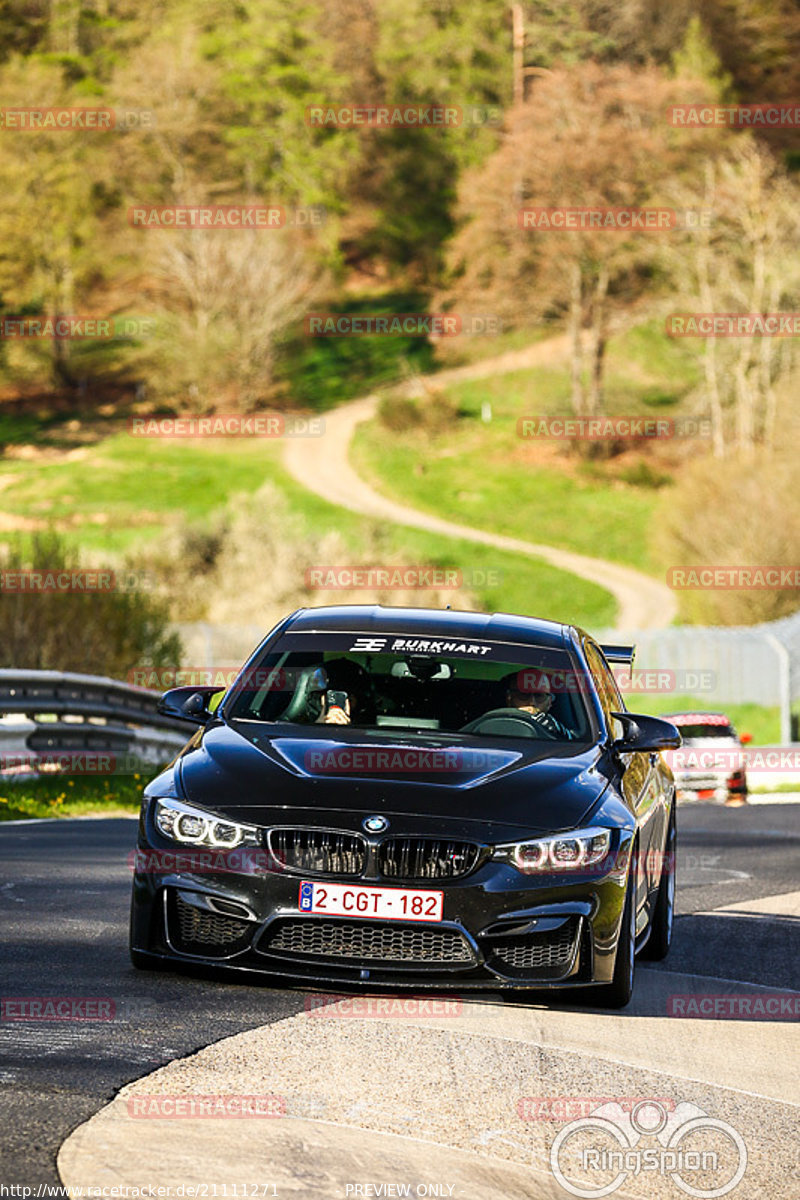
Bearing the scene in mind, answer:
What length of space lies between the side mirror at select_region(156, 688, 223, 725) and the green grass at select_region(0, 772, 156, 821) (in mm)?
7373

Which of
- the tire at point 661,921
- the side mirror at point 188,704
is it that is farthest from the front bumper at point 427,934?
the tire at point 661,921

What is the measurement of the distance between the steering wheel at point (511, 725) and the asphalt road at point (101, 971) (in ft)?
4.80

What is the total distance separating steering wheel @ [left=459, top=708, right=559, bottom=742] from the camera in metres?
8.20

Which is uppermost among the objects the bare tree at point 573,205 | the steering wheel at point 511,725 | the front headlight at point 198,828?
the bare tree at point 573,205

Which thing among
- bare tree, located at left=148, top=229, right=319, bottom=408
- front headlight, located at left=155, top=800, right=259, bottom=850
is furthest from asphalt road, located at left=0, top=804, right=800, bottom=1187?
bare tree, located at left=148, top=229, right=319, bottom=408

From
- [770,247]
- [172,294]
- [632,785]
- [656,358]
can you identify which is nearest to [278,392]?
[172,294]

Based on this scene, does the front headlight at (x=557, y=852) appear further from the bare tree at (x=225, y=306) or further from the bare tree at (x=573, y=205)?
the bare tree at (x=225, y=306)

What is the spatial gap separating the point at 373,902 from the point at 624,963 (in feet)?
3.80

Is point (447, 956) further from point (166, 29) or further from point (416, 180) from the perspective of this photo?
point (166, 29)

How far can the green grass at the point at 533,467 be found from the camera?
7900 centimetres

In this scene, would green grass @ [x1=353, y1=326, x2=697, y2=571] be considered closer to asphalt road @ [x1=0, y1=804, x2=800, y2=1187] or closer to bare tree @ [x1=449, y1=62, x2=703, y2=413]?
bare tree @ [x1=449, y1=62, x2=703, y2=413]

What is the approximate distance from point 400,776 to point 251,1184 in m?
2.81

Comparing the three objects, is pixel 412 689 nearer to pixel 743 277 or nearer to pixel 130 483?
pixel 743 277

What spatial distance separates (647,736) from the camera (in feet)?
27.6
